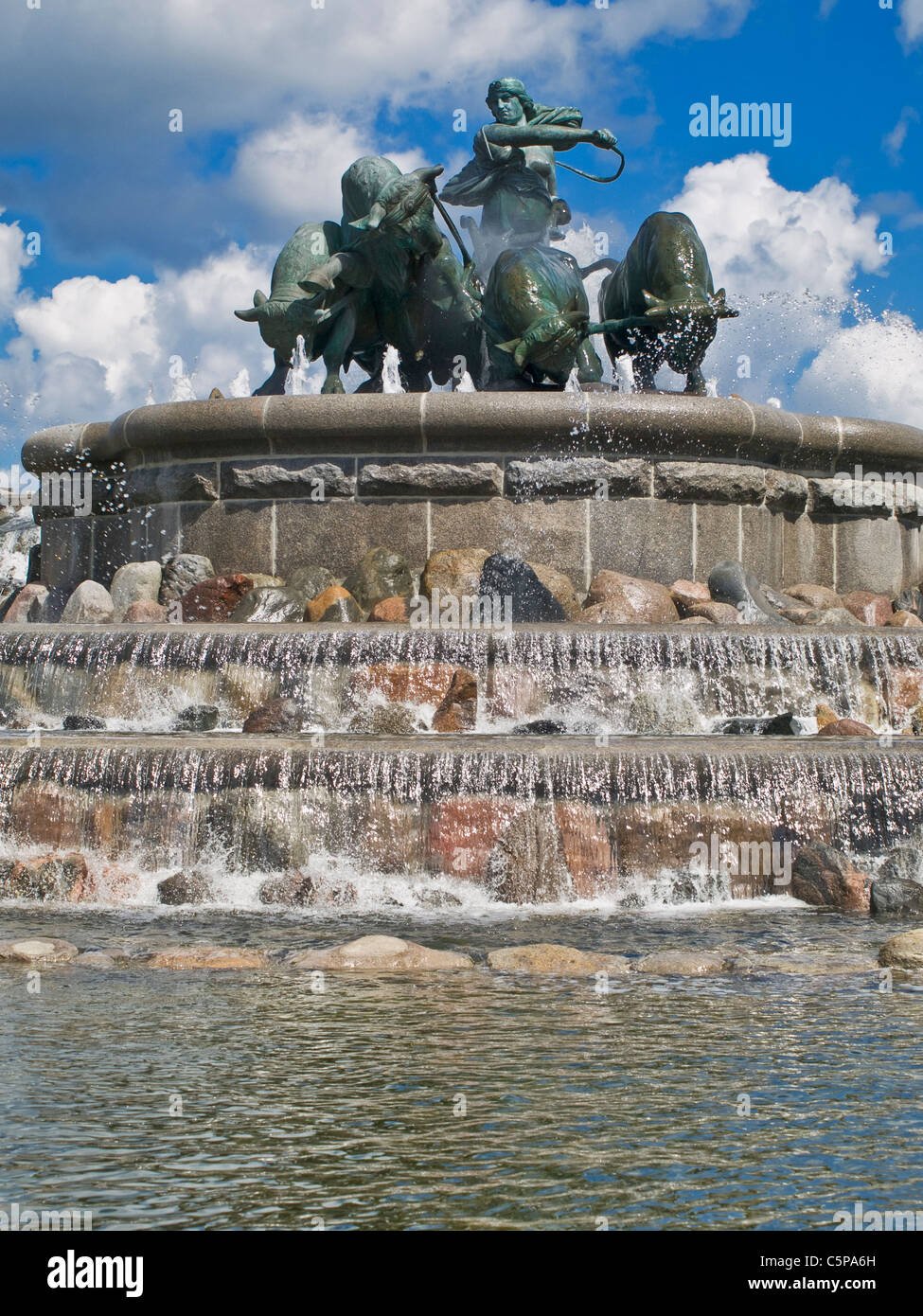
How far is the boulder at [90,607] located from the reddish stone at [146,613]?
712 millimetres

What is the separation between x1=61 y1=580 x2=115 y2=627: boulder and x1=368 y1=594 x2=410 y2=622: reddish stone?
10.9 feet

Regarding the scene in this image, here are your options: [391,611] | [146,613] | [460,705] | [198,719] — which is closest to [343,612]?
[391,611]

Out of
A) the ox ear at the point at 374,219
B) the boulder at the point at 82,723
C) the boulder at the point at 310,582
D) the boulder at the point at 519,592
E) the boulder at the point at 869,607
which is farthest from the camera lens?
the ox ear at the point at 374,219

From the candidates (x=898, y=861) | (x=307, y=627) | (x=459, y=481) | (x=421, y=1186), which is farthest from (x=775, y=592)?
(x=421, y=1186)

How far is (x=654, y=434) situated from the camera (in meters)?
16.5

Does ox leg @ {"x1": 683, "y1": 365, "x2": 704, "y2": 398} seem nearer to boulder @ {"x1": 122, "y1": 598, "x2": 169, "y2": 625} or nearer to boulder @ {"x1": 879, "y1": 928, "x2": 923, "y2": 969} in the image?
boulder @ {"x1": 122, "y1": 598, "x2": 169, "y2": 625}

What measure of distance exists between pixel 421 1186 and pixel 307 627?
889 cm

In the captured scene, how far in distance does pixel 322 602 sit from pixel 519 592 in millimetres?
1927

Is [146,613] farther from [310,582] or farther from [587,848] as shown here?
[587,848]

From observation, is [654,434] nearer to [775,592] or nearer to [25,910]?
[775,592]

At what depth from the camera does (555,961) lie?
6531mm

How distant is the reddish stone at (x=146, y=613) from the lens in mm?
15203

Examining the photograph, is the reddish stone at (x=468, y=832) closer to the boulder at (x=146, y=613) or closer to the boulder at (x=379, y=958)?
the boulder at (x=379, y=958)

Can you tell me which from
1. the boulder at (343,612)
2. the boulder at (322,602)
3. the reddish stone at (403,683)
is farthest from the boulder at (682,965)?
the boulder at (322,602)
